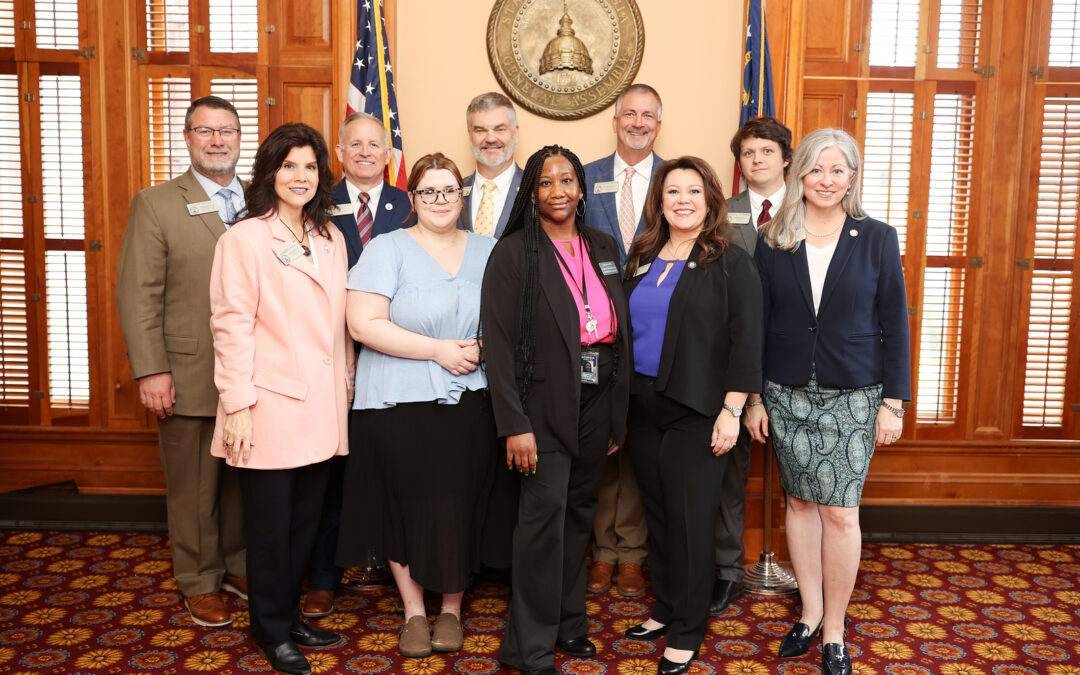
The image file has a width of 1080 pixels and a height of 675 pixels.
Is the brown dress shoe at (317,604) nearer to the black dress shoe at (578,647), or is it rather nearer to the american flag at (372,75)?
the black dress shoe at (578,647)

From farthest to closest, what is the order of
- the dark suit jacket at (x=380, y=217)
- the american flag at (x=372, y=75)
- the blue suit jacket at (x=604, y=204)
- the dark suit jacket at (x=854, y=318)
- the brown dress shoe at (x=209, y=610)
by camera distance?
the american flag at (x=372, y=75) < the blue suit jacket at (x=604, y=204) < the dark suit jacket at (x=380, y=217) < the brown dress shoe at (x=209, y=610) < the dark suit jacket at (x=854, y=318)

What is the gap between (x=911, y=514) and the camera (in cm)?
403

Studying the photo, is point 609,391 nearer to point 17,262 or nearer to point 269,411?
point 269,411

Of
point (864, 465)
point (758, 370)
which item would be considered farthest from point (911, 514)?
point (758, 370)

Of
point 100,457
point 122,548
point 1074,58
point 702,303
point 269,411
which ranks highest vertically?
point 1074,58

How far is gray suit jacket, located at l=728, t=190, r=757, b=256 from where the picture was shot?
321 cm

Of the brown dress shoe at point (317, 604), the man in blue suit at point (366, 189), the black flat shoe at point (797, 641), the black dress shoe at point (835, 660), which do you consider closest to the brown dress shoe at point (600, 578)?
the black flat shoe at point (797, 641)

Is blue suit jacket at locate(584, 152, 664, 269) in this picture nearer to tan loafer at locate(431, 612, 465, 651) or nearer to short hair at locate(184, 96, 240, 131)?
short hair at locate(184, 96, 240, 131)

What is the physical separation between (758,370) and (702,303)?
0.29m

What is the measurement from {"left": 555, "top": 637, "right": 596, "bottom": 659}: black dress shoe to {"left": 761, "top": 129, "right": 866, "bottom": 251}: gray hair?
61.0 inches

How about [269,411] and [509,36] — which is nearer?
[269,411]

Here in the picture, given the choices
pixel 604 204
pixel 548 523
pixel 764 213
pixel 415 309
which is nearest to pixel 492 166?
pixel 604 204

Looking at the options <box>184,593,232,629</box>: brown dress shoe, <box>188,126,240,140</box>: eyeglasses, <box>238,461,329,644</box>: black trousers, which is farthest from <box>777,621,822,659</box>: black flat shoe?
<box>188,126,240,140</box>: eyeglasses

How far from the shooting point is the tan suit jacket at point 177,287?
9.78 ft
